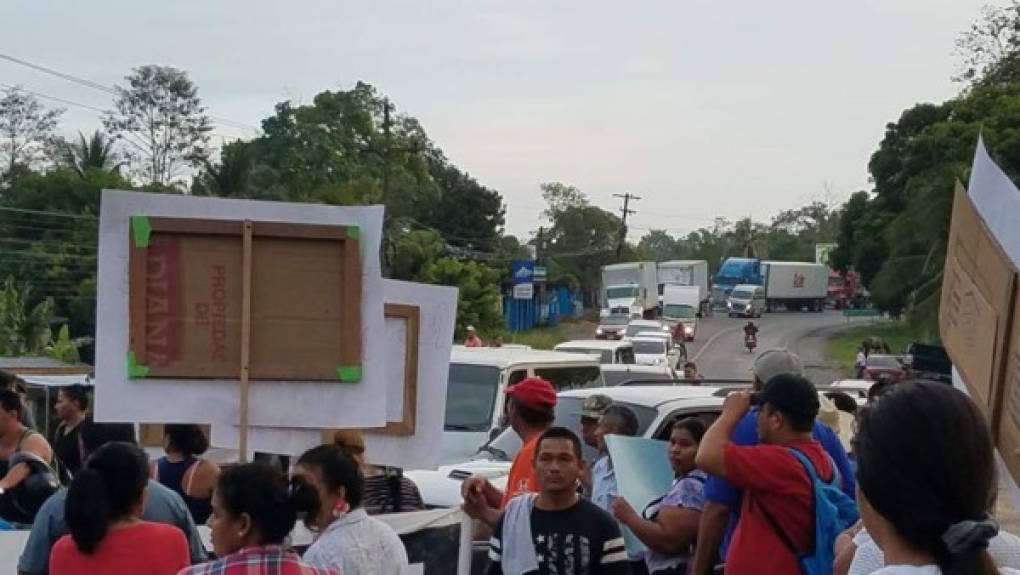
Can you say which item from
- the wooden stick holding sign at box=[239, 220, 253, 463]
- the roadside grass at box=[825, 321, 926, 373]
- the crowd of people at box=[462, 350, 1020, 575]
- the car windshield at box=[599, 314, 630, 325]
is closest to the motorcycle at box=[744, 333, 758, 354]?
the roadside grass at box=[825, 321, 926, 373]

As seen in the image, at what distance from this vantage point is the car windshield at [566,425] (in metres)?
9.45

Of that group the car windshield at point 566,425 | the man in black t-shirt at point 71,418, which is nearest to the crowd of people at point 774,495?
the car windshield at point 566,425

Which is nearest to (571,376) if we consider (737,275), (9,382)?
(9,382)

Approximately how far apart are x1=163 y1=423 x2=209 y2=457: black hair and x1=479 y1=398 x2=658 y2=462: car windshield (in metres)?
2.81

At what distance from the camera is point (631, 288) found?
70875 mm

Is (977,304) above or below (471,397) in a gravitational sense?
above

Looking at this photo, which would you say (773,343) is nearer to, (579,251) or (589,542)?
(579,251)

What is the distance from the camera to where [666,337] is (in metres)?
42.8

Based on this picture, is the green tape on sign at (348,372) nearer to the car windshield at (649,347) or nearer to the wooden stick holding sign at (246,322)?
the wooden stick holding sign at (246,322)

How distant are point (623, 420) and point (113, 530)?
3.25m

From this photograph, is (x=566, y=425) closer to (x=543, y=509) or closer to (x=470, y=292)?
(x=543, y=509)

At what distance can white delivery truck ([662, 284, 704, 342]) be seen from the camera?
68938 mm

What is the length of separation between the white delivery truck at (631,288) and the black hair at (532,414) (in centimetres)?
6183

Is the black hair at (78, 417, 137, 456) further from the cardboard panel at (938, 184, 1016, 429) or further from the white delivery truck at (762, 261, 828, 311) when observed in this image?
the white delivery truck at (762, 261, 828, 311)
